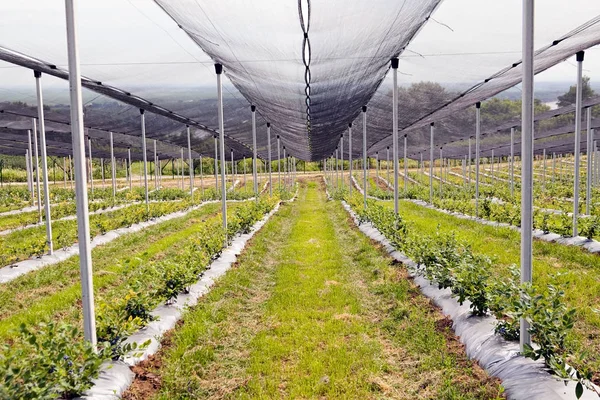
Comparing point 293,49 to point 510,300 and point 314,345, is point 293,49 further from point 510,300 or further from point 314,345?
point 510,300

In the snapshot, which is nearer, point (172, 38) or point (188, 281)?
point (188, 281)

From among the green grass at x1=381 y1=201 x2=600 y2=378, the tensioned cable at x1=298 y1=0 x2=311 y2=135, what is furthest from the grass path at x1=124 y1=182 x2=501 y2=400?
the tensioned cable at x1=298 y1=0 x2=311 y2=135

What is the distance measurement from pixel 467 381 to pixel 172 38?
609cm

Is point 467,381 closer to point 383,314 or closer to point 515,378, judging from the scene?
point 515,378

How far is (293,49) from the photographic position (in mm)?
6598

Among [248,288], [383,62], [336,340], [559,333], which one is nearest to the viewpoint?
[559,333]

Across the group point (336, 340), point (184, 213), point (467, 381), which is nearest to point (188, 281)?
point (336, 340)

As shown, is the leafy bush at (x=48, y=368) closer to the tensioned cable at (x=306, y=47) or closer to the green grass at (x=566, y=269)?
the green grass at (x=566, y=269)

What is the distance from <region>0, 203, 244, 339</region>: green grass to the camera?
5277mm

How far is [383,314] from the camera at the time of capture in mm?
5363

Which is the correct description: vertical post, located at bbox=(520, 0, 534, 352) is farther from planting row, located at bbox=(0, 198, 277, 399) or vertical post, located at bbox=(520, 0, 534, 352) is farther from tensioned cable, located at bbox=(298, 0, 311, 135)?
planting row, located at bbox=(0, 198, 277, 399)

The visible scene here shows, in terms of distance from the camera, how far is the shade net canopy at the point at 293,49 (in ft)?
18.0

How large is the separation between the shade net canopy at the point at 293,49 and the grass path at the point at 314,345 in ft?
11.6

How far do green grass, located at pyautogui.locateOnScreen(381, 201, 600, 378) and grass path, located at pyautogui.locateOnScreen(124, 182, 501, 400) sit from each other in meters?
1.06
